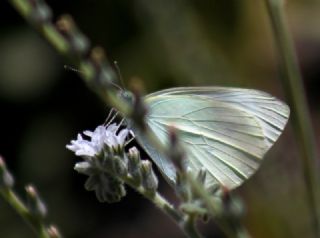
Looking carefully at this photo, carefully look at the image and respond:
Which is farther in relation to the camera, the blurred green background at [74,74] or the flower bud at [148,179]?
the blurred green background at [74,74]

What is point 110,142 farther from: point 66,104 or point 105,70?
point 66,104

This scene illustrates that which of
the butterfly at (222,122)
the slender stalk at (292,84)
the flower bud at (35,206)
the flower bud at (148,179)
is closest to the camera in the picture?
the flower bud at (35,206)

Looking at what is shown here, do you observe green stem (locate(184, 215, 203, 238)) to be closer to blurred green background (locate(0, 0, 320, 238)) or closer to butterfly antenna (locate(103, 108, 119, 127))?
butterfly antenna (locate(103, 108, 119, 127))

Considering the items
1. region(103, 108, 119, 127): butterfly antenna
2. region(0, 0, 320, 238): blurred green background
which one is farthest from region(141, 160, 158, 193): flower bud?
region(0, 0, 320, 238): blurred green background

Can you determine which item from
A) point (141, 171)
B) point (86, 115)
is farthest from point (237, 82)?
point (141, 171)

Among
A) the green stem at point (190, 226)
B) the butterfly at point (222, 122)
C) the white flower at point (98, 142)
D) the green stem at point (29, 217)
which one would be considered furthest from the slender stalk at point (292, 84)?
the green stem at point (29, 217)

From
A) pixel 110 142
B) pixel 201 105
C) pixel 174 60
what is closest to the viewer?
pixel 110 142

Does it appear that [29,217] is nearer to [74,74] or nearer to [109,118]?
[109,118]

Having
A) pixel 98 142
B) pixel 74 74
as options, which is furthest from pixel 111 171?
pixel 74 74

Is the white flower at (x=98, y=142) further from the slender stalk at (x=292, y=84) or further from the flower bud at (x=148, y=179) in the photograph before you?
the slender stalk at (x=292, y=84)
